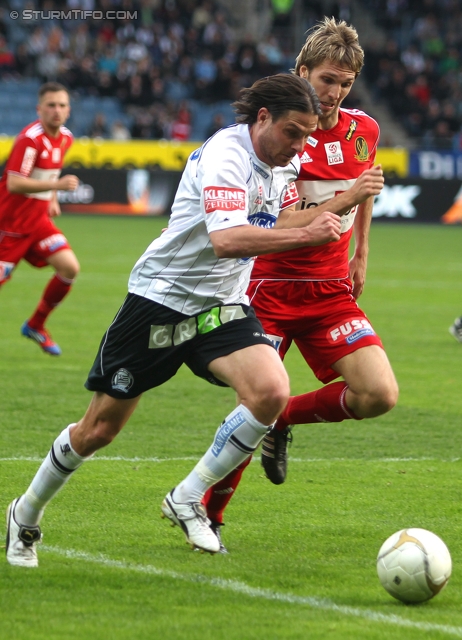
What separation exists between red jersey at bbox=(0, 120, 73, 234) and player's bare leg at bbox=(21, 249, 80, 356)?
1.40ft

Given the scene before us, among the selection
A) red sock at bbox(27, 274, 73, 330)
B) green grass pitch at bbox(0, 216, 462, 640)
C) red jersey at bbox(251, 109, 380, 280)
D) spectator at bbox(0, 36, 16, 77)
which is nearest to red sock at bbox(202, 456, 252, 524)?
green grass pitch at bbox(0, 216, 462, 640)

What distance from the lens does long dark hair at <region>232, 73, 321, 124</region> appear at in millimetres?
4363

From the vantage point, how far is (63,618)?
3863 millimetres

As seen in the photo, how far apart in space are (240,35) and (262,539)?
3128 centimetres

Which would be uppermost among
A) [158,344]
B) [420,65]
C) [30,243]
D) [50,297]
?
[158,344]

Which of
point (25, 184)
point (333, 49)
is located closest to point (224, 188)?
point (333, 49)

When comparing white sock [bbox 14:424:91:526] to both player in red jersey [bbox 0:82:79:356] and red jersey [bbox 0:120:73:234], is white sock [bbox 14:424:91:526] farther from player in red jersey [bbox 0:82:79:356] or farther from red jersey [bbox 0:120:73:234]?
red jersey [bbox 0:120:73:234]

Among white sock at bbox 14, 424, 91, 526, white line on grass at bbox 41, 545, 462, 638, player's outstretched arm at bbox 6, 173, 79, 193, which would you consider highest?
player's outstretched arm at bbox 6, 173, 79, 193

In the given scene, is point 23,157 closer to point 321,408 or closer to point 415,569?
point 321,408

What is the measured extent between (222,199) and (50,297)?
6289mm

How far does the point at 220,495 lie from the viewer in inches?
196
